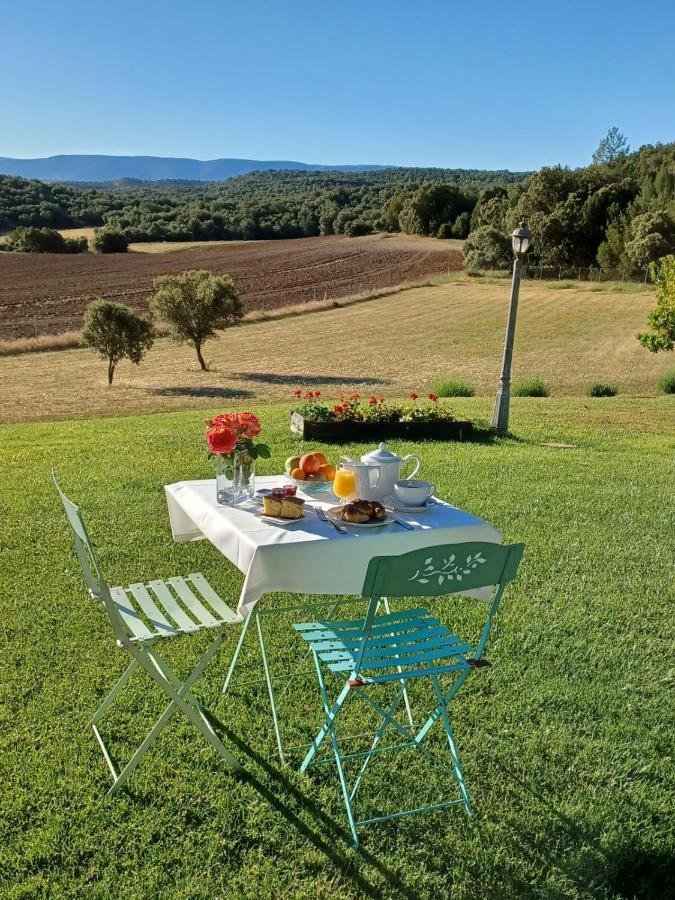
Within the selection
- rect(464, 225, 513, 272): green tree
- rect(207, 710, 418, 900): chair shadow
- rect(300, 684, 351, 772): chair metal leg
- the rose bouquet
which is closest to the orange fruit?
the rose bouquet

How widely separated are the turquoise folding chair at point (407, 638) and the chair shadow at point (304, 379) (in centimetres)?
1860

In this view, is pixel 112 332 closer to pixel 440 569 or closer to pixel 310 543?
pixel 310 543

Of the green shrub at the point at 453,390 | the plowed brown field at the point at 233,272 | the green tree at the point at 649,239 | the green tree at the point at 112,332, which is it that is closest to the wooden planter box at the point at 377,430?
the green shrub at the point at 453,390

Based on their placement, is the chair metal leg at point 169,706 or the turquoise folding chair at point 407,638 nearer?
the turquoise folding chair at point 407,638

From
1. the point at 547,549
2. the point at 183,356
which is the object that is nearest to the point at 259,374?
the point at 183,356

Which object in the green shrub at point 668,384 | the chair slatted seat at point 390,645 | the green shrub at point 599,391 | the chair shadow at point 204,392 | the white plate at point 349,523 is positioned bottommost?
the chair shadow at point 204,392

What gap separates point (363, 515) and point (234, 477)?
0.72 m

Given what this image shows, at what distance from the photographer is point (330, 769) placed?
3381 mm

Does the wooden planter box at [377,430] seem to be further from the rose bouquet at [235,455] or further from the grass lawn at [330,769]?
the rose bouquet at [235,455]

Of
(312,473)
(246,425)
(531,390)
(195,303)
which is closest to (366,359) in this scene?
(195,303)

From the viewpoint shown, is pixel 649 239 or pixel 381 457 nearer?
pixel 381 457

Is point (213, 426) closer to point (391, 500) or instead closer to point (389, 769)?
point (391, 500)

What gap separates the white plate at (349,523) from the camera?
3.24 metres

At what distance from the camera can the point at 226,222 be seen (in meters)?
74.4
